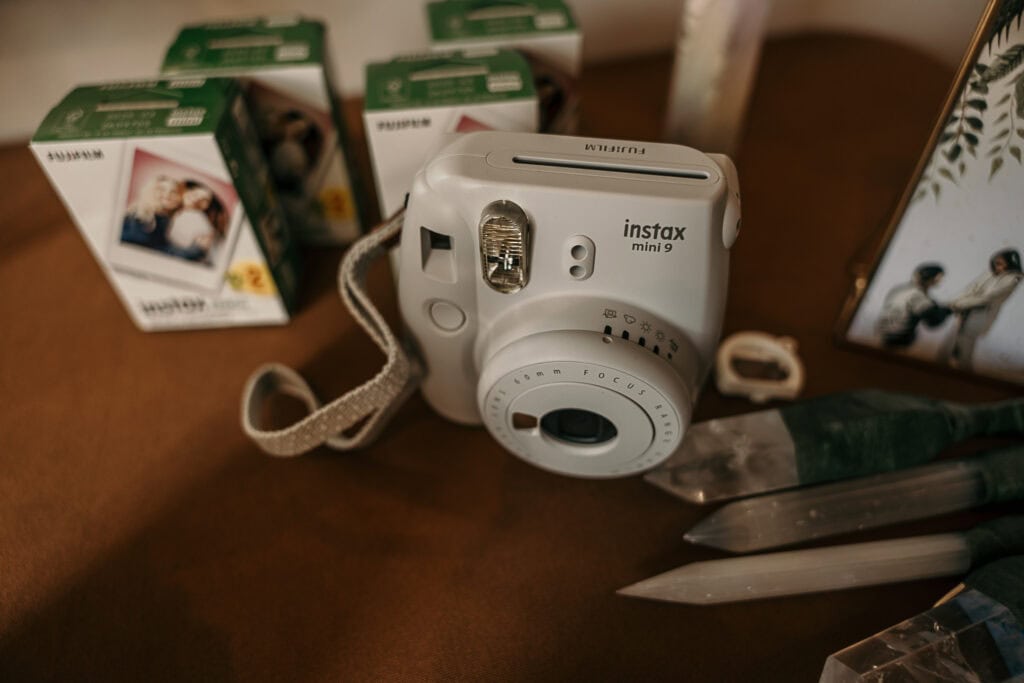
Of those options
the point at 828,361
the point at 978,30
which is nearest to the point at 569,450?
the point at 828,361

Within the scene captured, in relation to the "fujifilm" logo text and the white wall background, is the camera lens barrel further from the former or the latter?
the white wall background

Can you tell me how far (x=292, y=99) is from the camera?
0.58 meters

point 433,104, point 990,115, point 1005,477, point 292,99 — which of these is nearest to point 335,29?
point 292,99

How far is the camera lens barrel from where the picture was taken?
404 millimetres

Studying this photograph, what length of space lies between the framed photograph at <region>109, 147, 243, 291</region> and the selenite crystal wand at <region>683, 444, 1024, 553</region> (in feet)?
1.35

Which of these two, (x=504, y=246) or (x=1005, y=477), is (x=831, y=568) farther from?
(x=504, y=246)

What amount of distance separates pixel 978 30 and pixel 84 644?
64cm

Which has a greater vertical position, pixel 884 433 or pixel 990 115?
pixel 990 115

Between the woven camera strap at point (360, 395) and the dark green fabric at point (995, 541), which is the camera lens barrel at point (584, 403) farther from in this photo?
the dark green fabric at point (995, 541)

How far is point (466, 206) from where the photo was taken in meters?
0.40

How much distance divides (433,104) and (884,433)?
385 millimetres

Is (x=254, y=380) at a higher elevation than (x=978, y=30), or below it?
below

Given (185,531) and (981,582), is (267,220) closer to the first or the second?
(185,531)

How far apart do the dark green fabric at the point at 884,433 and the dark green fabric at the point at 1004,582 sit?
8 cm
